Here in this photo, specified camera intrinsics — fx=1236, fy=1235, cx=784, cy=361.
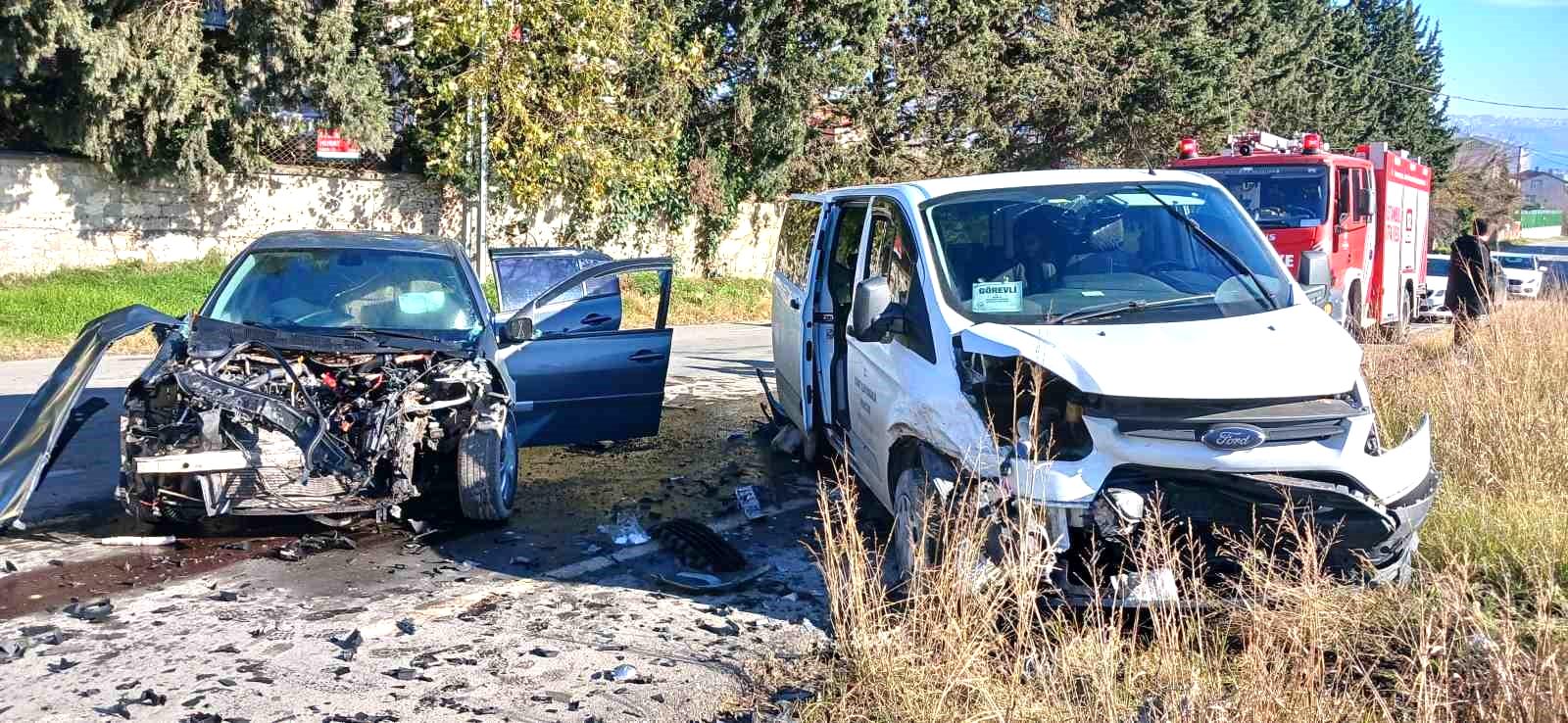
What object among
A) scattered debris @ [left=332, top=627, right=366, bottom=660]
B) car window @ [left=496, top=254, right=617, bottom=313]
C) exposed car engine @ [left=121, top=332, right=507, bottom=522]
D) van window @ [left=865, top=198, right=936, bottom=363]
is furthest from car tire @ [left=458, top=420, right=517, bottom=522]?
car window @ [left=496, top=254, right=617, bottom=313]

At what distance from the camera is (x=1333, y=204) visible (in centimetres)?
1436

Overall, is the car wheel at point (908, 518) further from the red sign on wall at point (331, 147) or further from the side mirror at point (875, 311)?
the red sign on wall at point (331, 147)

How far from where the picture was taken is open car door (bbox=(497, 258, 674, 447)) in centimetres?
809

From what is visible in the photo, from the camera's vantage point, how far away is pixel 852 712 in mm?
4117

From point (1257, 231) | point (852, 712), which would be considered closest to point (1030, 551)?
point (852, 712)

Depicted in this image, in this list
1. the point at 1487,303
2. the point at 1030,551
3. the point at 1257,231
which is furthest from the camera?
the point at 1487,303

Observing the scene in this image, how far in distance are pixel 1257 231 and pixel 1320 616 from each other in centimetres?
278

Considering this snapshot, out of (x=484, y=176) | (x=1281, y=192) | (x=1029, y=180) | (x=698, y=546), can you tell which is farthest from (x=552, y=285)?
(x=484, y=176)

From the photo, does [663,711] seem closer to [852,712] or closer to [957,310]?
[852,712]

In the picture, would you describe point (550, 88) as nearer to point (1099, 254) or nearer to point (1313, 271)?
point (1099, 254)

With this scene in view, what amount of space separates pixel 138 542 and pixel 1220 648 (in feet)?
17.5

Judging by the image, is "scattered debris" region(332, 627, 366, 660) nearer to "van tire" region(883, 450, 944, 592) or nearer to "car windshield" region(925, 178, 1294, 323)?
"van tire" region(883, 450, 944, 592)

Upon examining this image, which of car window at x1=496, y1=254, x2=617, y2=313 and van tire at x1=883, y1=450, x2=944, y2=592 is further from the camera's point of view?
car window at x1=496, y1=254, x2=617, y2=313

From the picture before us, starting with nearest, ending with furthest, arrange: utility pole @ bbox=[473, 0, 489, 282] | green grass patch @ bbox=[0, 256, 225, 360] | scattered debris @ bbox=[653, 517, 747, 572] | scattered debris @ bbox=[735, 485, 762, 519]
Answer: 1. scattered debris @ bbox=[653, 517, 747, 572]
2. scattered debris @ bbox=[735, 485, 762, 519]
3. green grass patch @ bbox=[0, 256, 225, 360]
4. utility pole @ bbox=[473, 0, 489, 282]
